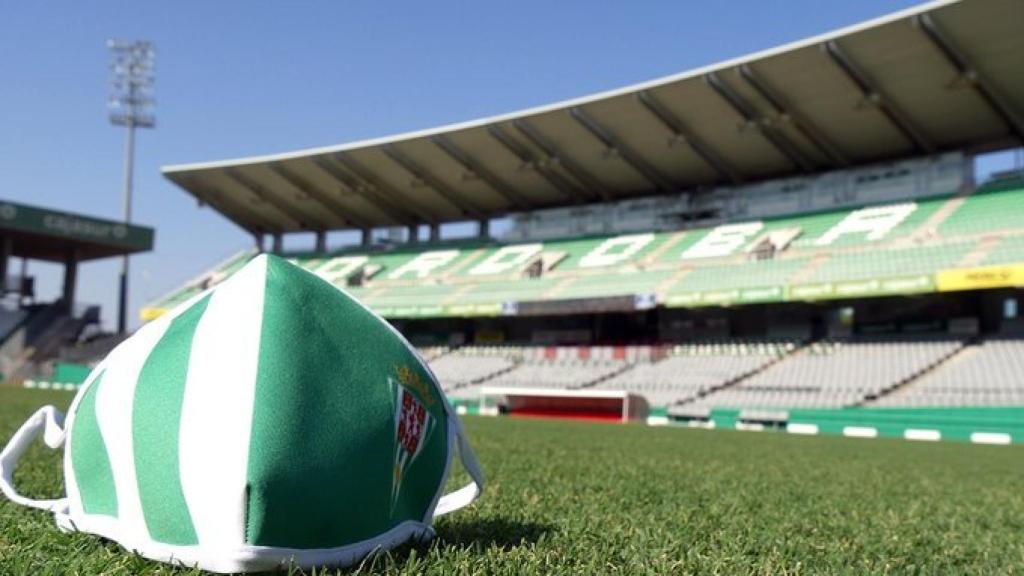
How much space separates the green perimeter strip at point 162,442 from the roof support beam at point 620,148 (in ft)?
89.6

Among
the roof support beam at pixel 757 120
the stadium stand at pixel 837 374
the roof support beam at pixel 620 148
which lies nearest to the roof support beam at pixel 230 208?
the roof support beam at pixel 620 148

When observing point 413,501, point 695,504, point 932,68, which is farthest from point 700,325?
point 413,501

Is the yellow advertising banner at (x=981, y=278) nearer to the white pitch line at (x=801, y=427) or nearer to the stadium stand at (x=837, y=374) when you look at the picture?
the stadium stand at (x=837, y=374)

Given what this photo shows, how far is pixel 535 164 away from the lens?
32.3 m

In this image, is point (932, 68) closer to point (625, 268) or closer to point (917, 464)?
point (625, 268)

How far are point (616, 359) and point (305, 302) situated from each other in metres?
27.8

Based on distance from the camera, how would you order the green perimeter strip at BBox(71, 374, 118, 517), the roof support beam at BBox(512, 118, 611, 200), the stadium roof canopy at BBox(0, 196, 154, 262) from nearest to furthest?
the green perimeter strip at BBox(71, 374, 118, 517), the roof support beam at BBox(512, 118, 611, 200), the stadium roof canopy at BBox(0, 196, 154, 262)

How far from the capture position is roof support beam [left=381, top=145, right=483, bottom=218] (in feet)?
111

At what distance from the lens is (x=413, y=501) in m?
2.52

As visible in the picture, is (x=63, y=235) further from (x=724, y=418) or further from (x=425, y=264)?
(x=724, y=418)

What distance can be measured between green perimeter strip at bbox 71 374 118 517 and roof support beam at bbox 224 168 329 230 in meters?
38.4

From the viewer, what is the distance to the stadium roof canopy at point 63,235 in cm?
3856

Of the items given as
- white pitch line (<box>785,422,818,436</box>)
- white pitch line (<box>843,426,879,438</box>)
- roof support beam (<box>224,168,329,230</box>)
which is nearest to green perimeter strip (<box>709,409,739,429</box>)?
white pitch line (<box>785,422,818,436</box>)

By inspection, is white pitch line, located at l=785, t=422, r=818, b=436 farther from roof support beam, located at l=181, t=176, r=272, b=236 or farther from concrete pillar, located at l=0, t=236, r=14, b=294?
concrete pillar, located at l=0, t=236, r=14, b=294
